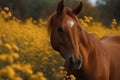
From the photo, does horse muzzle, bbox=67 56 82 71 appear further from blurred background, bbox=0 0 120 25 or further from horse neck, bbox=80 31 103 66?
blurred background, bbox=0 0 120 25

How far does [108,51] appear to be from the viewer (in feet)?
20.6

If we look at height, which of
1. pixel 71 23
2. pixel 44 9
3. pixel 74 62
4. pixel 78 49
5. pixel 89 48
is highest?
pixel 44 9

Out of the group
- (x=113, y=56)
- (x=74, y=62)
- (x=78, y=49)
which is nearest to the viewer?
(x=74, y=62)

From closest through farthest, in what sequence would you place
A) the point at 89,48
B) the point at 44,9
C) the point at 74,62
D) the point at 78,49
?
the point at 74,62, the point at 78,49, the point at 89,48, the point at 44,9

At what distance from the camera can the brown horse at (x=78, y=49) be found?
5.27 m

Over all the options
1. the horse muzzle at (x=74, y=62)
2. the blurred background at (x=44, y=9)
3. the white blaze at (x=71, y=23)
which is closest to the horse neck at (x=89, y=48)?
the white blaze at (x=71, y=23)

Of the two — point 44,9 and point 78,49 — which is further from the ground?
→ point 44,9

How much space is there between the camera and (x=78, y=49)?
5.31 meters

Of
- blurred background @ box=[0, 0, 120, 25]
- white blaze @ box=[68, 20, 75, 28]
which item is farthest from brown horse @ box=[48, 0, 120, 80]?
blurred background @ box=[0, 0, 120, 25]

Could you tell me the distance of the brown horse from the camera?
5.27 meters

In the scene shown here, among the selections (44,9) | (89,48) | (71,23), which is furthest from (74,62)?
(44,9)

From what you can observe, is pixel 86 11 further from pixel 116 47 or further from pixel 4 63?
pixel 4 63

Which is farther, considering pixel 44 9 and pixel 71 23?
pixel 44 9

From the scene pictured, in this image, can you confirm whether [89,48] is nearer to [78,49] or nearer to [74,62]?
[78,49]
